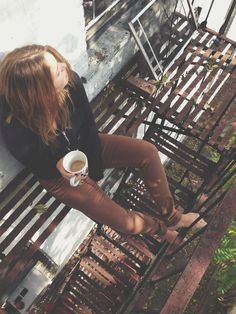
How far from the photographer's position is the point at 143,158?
3.40 metres

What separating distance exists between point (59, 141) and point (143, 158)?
88 cm

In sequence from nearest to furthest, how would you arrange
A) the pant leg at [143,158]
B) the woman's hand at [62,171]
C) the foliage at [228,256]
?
the woman's hand at [62,171]
the pant leg at [143,158]
the foliage at [228,256]

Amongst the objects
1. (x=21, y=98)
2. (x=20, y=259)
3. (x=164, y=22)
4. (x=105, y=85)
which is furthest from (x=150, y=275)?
(x=164, y=22)

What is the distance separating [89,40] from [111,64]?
0.36 meters

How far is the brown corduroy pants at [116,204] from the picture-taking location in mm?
3145

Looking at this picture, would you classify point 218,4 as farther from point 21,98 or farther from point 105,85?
point 21,98

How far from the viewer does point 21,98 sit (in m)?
2.49

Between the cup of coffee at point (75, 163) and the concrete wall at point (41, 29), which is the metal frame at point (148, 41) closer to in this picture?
the concrete wall at point (41, 29)

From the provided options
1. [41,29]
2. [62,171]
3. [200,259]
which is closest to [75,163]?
[62,171]

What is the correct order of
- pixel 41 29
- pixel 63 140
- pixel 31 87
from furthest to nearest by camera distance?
1. pixel 63 140
2. pixel 41 29
3. pixel 31 87

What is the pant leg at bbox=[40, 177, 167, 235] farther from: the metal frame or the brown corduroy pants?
the metal frame

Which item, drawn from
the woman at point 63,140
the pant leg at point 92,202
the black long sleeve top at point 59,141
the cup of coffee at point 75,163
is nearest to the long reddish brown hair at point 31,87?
the woman at point 63,140

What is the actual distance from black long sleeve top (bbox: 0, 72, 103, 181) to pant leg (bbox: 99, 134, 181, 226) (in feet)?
0.51

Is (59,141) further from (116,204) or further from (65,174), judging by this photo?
(116,204)
